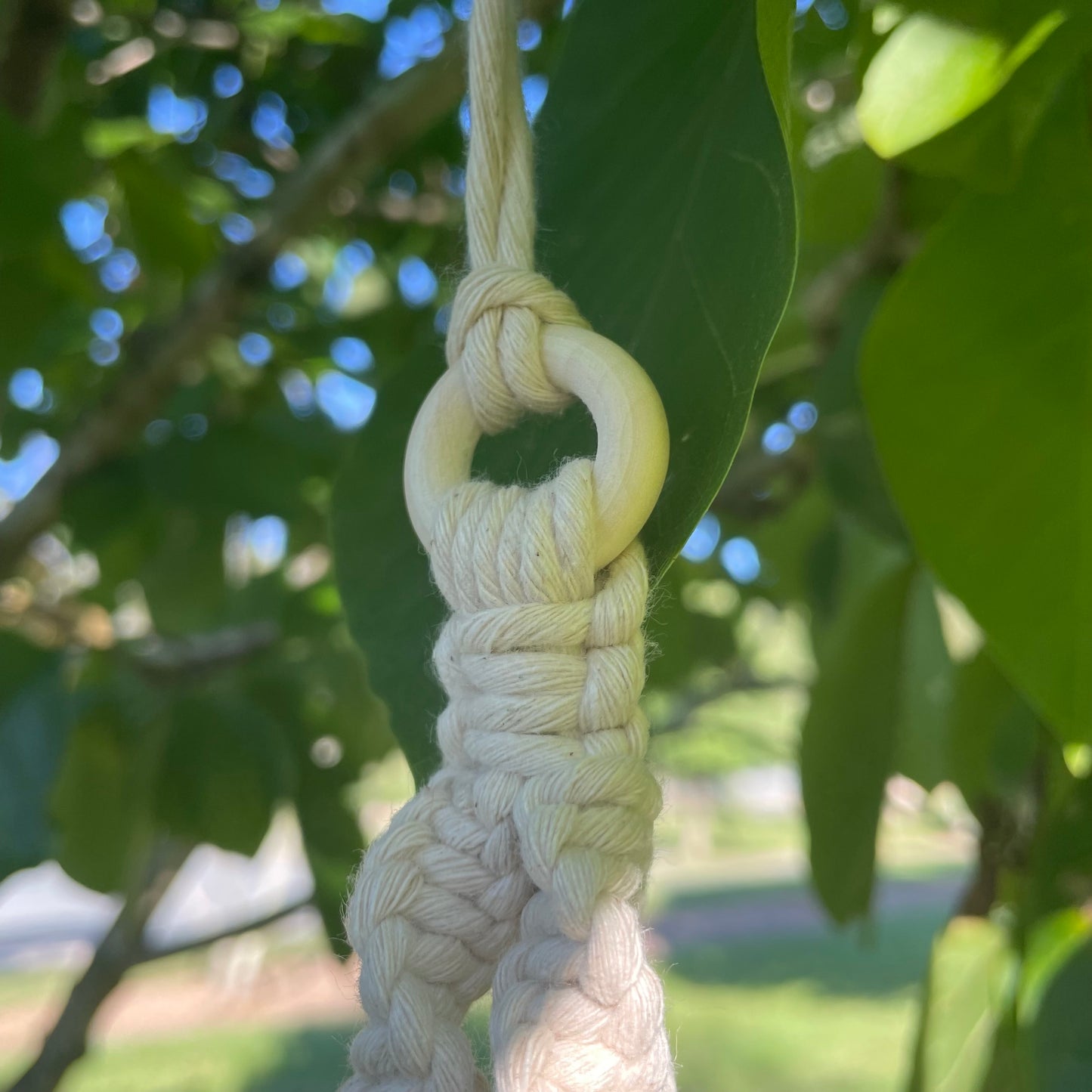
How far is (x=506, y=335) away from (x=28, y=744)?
0.50 m

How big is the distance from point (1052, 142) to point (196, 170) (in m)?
0.93

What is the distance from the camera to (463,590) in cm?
22

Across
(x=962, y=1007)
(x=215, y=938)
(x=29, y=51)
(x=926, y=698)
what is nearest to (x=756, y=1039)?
(x=215, y=938)

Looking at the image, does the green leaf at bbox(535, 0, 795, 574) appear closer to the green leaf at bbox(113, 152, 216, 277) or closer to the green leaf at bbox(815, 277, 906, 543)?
the green leaf at bbox(815, 277, 906, 543)

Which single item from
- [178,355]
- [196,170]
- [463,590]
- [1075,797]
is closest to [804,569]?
[1075,797]

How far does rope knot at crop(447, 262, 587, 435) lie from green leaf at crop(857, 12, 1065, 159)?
113mm

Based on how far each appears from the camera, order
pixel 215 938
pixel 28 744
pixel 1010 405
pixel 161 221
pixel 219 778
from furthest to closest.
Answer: pixel 215 938 < pixel 161 221 < pixel 219 778 < pixel 28 744 < pixel 1010 405

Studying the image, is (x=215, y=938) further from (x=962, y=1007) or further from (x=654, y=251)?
(x=654, y=251)

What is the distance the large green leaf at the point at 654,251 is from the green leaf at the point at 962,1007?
43cm

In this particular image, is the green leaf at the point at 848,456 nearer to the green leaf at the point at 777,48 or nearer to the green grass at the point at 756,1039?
the green leaf at the point at 777,48

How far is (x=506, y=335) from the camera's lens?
227mm

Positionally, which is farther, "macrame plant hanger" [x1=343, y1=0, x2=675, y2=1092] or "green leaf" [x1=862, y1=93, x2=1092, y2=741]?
"green leaf" [x1=862, y1=93, x2=1092, y2=741]

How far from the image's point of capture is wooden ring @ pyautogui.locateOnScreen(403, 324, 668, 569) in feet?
0.69

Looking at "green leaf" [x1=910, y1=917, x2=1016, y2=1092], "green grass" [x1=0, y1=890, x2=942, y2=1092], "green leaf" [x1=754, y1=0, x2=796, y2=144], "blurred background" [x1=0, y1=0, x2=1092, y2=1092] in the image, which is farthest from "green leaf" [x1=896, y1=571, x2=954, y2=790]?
"green grass" [x1=0, y1=890, x2=942, y2=1092]
